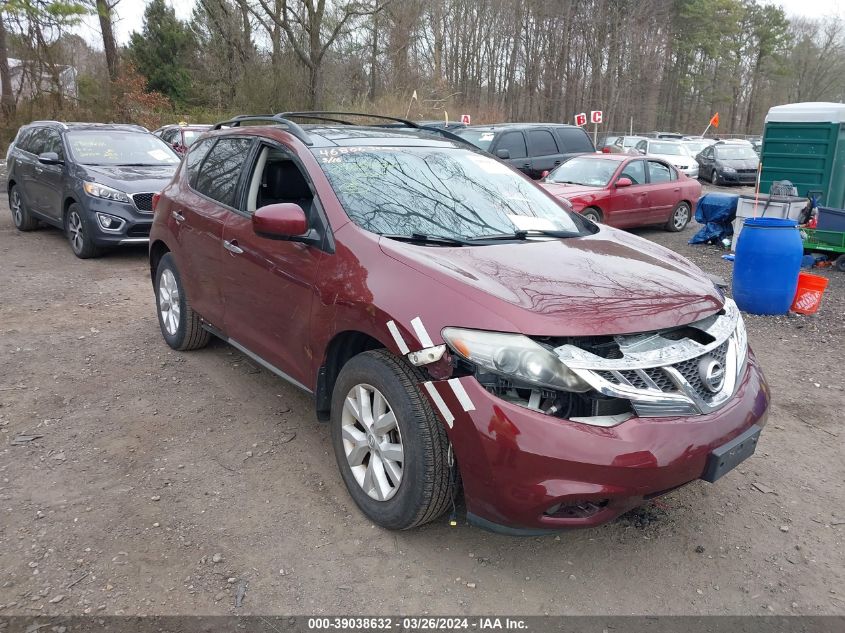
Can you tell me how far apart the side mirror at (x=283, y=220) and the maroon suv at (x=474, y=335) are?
0.01m

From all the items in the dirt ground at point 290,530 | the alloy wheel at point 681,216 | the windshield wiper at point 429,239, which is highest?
the windshield wiper at point 429,239

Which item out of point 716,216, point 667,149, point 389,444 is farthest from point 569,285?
point 667,149

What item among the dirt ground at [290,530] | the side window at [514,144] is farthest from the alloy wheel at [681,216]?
the dirt ground at [290,530]

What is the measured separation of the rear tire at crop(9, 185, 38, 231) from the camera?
10750mm

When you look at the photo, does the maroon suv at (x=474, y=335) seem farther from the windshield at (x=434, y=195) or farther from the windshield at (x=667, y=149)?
the windshield at (x=667, y=149)

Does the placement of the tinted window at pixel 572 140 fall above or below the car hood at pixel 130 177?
above

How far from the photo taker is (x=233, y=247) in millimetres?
4059

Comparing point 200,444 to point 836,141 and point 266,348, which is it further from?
point 836,141

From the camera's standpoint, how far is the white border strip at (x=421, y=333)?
266cm

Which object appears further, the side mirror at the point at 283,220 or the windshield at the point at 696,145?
the windshield at the point at 696,145

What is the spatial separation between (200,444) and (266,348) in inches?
27.2

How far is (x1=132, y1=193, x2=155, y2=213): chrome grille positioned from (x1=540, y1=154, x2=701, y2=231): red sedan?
607 cm

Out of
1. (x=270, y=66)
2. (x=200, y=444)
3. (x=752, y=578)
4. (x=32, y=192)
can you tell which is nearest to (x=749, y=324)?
(x=752, y=578)

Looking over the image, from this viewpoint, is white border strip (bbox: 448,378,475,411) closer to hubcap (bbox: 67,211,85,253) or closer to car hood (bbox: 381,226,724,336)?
car hood (bbox: 381,226,724,336)
